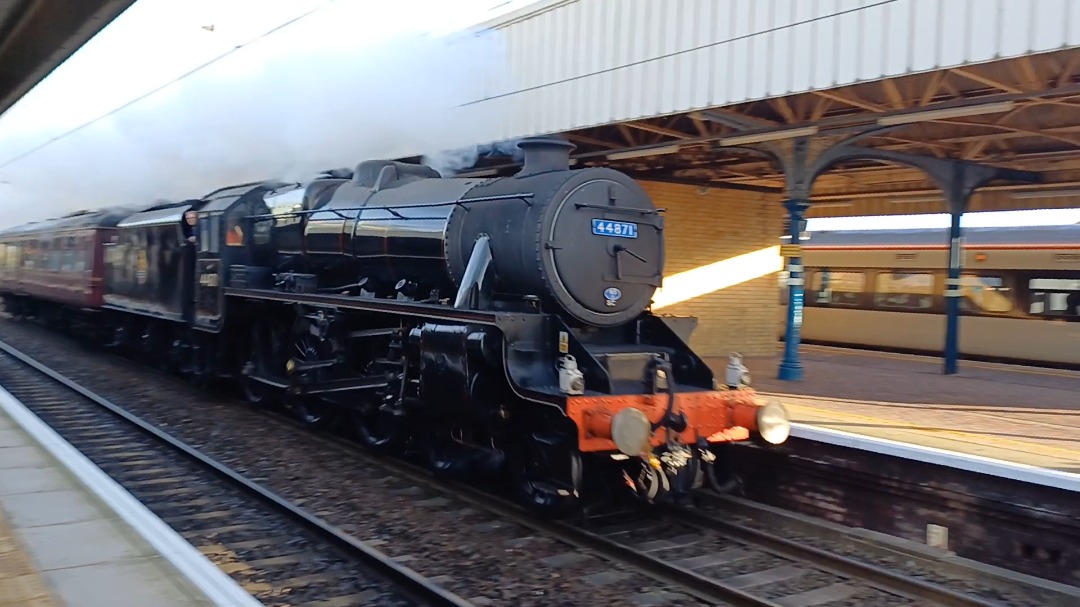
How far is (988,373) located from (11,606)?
14.4 meters

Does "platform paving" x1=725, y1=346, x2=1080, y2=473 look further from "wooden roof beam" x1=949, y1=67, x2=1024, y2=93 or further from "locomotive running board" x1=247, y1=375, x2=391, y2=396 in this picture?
"locomotive running board" x1=247, y1=375, x2=391, y2=396

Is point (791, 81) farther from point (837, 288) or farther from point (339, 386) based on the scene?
point (837, 288)

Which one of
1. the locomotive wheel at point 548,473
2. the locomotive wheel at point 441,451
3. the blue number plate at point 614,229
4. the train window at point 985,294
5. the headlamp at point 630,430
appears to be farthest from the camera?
the train window at point 985,294

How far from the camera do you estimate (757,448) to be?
7965 millimetres

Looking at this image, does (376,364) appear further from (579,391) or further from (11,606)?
(11,606)

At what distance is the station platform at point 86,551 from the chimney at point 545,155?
12.8ft

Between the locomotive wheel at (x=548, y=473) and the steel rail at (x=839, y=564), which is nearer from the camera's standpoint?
the steel rail at (x=839, y=564)

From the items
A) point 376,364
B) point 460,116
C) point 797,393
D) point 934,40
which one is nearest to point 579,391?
point 376,364

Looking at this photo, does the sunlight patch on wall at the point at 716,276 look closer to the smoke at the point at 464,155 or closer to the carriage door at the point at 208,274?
the smoke at the point at 464,155

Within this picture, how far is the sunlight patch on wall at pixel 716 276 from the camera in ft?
48.6

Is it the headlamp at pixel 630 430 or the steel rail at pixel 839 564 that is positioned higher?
the headlamp at pixel 630 430

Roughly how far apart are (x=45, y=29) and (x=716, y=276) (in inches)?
453

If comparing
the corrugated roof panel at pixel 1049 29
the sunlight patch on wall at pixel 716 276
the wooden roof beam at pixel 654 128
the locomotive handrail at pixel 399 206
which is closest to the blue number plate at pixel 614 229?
the locomotive handrail at pixel 399 206

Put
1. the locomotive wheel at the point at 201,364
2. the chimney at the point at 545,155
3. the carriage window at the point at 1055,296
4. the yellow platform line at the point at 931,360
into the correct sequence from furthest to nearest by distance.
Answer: the carriage window at the point at 1055,296 < the yellow platform line at the point at 931,360 < the locomotive wheel at the point at 201,364 < the chimney at the point at 545,155
